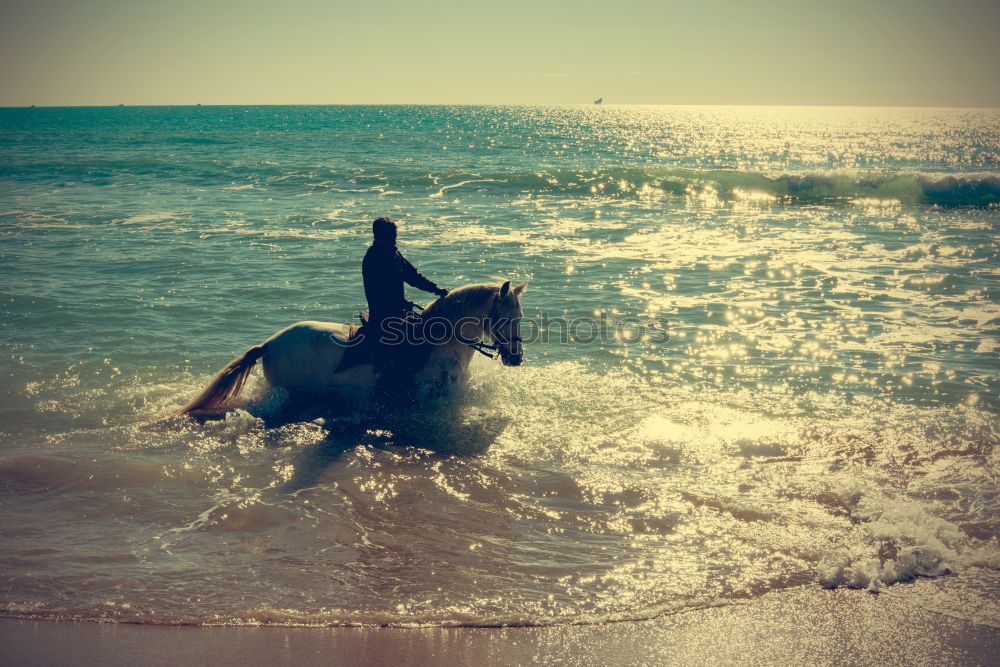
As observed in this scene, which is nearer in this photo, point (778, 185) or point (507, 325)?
point (507, 325)

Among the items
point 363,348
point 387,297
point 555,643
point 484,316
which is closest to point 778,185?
point 484,316

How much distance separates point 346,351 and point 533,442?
2292 millimetres

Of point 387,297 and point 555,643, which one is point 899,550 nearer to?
point 555,643

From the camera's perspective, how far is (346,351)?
7.90 meters

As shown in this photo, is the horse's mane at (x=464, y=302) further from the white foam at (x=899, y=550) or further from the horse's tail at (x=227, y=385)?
the white foam at (x=899, y=550)

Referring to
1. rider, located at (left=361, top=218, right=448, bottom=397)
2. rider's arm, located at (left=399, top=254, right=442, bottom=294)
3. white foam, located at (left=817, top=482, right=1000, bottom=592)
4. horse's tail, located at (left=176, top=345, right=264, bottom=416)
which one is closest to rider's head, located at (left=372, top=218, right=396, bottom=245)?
rider, located at (left=361, top=218, right=448, bottom=397)

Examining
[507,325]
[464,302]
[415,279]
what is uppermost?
[415,279]

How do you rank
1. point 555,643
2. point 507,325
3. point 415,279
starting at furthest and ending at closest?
point 415,279, point 507,325, point 555,643

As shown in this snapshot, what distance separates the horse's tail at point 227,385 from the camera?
787cm

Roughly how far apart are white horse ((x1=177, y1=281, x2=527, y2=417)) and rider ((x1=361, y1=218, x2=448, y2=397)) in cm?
19

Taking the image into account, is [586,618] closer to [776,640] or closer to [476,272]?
[776,640]

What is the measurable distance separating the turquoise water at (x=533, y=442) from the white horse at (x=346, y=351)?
43 cm

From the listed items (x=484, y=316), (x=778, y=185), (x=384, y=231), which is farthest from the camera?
(x=778, y=185)

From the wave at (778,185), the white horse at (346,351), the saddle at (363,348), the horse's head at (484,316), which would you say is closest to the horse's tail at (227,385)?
the white horse at (346,351)
